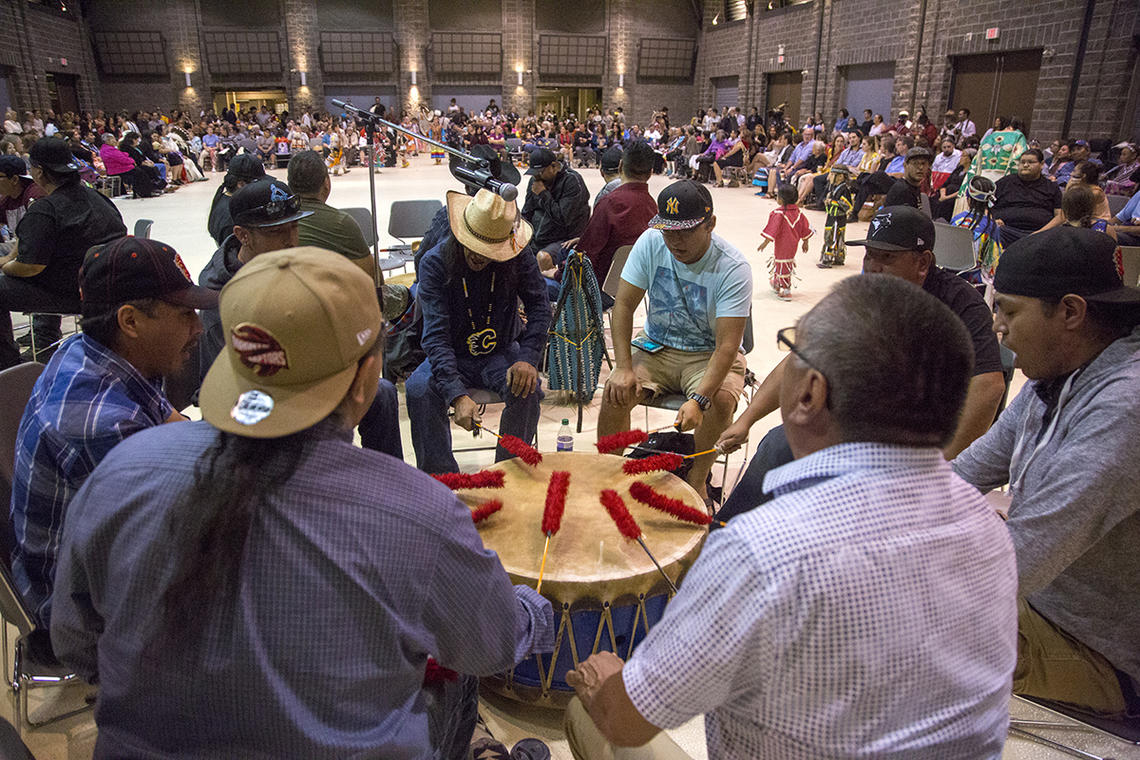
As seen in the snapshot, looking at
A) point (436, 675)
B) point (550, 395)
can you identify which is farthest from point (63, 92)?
point (436, 675)

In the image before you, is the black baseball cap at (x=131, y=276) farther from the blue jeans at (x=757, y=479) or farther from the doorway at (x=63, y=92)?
the doorway at (x=63, y=92)

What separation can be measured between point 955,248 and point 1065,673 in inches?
162

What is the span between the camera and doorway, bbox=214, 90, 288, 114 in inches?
1122

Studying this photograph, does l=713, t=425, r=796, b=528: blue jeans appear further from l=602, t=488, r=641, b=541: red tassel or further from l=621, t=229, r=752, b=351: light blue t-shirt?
l=621, t=229, r=752, b=351: light blue t-shirt

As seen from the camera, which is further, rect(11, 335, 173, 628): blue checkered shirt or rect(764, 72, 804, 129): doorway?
rect(764, 72, 804, 129): doorway

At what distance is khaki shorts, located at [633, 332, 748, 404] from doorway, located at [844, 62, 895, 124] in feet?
54.4

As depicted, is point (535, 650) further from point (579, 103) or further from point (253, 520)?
point (579, 103)

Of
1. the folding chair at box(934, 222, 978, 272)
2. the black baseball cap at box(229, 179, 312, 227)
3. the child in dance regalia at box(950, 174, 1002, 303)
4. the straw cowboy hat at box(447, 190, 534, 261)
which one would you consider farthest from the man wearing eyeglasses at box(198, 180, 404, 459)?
the child in dance regalia at box(950, 174, 1002, 303)

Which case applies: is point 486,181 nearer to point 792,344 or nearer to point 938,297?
point 938,297

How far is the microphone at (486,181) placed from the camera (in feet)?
8.86

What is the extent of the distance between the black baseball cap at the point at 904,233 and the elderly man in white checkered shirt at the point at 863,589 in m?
1.75

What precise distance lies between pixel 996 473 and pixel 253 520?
1921mm

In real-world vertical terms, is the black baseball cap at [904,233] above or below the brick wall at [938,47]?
below

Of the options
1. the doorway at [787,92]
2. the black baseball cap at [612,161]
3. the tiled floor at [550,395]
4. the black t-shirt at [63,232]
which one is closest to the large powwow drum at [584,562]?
the tiled floor at [550,395]
